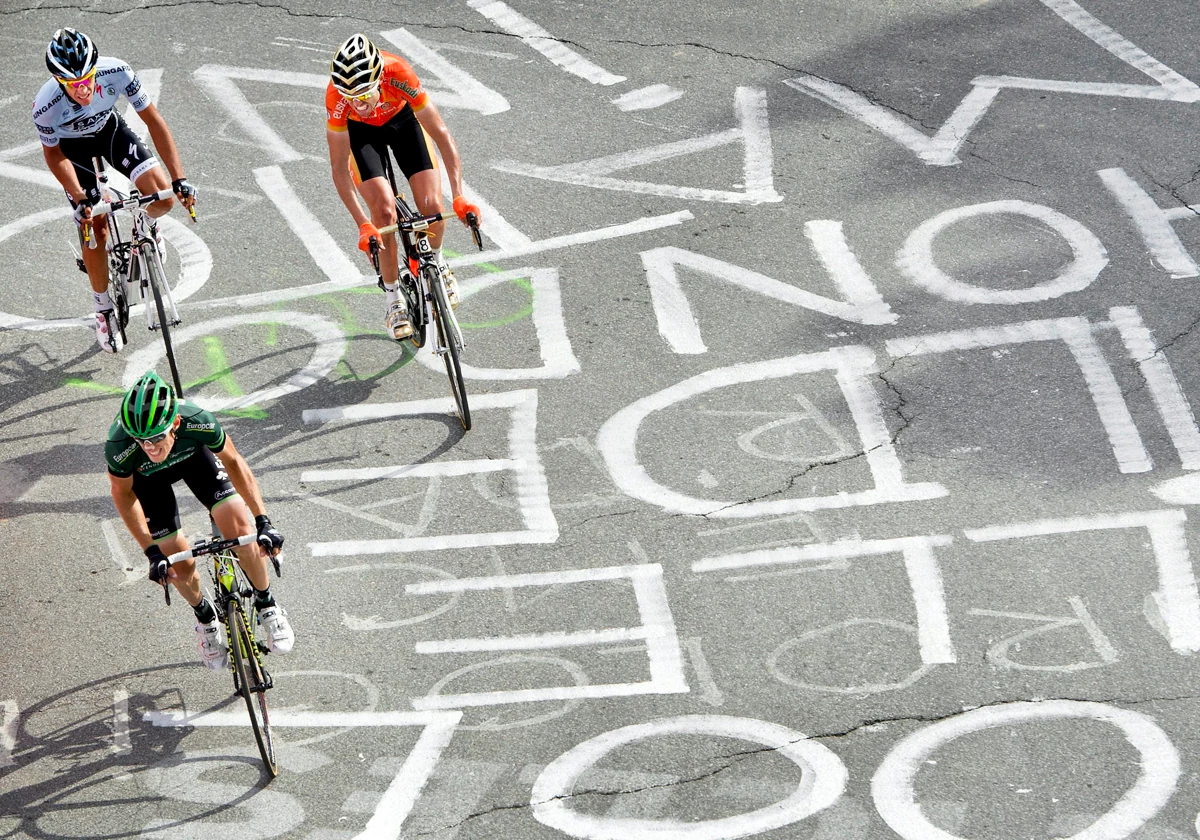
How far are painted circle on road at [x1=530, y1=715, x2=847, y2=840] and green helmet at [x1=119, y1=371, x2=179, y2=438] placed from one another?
2115mm

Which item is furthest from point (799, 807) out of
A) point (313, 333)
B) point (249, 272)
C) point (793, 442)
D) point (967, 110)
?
point (967, 110)

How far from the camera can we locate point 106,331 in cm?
845

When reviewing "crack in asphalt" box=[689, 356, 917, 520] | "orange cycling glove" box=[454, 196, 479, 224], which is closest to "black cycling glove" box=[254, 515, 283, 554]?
"crack in asphalt" box=[689, 356, 917, 520]

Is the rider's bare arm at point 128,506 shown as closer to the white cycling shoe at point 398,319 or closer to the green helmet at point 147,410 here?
the green helmet at point 147,410

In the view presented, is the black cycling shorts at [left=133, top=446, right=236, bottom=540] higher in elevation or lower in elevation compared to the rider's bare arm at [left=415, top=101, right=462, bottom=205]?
lower

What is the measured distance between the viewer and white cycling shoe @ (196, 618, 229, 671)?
6.12 m

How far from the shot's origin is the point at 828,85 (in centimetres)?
1114

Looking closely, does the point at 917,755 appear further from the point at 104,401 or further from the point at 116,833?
the point at 104,401

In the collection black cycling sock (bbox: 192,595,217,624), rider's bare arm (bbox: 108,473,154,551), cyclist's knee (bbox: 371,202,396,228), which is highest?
cyclist's knee (bbox: 371,202,396,228)

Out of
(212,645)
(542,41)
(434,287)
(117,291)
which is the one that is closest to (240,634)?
(212,645)

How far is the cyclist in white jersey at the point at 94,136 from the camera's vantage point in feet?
25.5

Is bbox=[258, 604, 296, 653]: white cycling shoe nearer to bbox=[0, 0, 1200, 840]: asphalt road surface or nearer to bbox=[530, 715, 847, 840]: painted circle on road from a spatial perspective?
bbox=[0, 0, 1200, 840]: asphalt road surface

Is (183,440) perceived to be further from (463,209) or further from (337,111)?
(337,111)

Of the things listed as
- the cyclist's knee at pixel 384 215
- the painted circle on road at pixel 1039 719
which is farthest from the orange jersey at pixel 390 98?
the painted circle on road at pixel 1039 719
